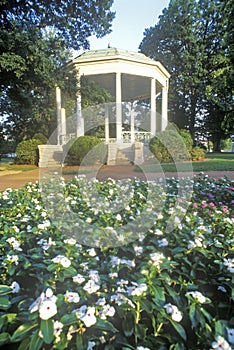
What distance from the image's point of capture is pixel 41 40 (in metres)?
7.27

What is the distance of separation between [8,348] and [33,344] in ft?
0.61

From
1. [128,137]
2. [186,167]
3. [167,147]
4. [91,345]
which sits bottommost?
[91,345]

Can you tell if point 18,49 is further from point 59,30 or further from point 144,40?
point 144,40

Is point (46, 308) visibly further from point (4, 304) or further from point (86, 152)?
point (86, 152)

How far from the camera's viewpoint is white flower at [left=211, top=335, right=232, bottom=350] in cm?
83

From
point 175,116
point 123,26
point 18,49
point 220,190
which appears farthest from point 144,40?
point 220,190

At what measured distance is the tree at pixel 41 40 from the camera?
22.6 ft

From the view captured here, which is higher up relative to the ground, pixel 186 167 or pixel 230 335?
pixel 186 167

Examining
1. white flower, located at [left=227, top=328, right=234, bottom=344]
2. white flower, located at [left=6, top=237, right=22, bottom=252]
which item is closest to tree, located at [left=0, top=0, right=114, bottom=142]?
white flower, located at [left=6, top=237, right=22, bottom=252]

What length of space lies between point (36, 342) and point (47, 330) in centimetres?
5

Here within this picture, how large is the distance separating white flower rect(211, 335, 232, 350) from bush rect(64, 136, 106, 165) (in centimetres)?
930

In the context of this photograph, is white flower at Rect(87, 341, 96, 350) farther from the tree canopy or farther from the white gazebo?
the tree canopy

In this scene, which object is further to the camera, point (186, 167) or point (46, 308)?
point (186, 167)

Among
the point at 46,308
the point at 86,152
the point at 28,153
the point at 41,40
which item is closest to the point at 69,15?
the point at 41,40
